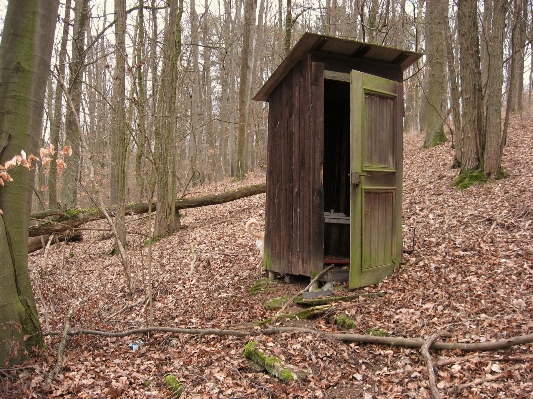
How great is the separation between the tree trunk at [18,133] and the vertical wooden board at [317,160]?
335cm

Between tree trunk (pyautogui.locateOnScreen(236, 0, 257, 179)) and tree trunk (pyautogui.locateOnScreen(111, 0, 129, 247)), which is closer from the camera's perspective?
tree trunk (pyautogui.locateOnScreen(111, 0, 129, 247))

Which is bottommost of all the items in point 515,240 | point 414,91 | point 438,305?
point 438,305

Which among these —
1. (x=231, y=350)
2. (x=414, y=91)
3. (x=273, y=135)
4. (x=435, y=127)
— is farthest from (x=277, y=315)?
(x=414, y=91)

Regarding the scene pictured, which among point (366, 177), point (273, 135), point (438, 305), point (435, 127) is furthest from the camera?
point (435, 127)

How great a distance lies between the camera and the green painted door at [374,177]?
18.5 feet

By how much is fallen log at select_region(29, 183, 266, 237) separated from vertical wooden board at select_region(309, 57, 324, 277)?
175 inches

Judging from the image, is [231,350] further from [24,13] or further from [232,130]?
[232,130]

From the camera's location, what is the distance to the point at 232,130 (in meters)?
25.2

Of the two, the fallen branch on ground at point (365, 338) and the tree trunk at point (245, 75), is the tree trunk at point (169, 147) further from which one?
the fallen branch on ground at point (365, 338)

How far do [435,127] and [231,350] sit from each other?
13105 mm

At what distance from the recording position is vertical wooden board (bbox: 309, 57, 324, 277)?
5.93 meters

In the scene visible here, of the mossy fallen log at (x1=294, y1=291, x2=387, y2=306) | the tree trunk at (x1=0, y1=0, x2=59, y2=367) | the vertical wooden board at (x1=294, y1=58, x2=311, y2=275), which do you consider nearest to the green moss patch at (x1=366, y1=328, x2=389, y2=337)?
the mossy fallen log at (x1=294, y1=291, x2=387, y2=306)

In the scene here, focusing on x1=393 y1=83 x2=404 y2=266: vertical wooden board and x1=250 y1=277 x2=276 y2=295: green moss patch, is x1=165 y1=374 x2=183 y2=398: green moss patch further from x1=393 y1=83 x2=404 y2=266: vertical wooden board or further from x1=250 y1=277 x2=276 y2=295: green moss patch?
x1=393 y1=83 x2=404 y2=266: vertical wooden board

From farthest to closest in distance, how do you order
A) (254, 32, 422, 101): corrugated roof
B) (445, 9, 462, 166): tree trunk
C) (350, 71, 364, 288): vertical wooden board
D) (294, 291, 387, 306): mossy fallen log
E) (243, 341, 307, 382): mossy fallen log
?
(445, 9, 462, 166): tree trunk → (254, 32, 422, 101): corrugated roof → (350, 71, 364, 288): vertical wooden board → (294, 291, 387, 306): mossy fallen log → (243, 341, 307, 382): mossy fallen log
